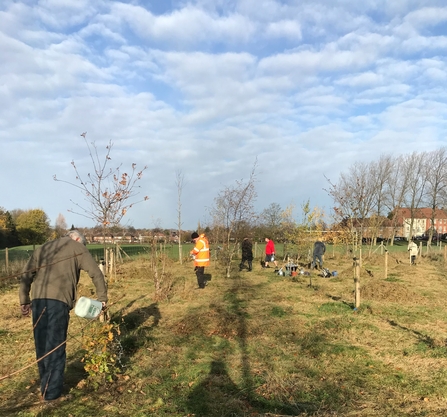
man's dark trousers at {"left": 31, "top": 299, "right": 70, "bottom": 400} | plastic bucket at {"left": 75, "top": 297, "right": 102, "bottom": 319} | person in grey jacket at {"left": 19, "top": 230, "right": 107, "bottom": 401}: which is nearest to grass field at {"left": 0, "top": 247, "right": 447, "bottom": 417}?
man's dark trousers at {"left": 31, "top": 299, "right": 70, "bottom": 400}

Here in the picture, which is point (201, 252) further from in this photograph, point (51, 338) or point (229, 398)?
point (51, 338)

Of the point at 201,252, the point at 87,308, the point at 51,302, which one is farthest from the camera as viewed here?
the point at 201,252

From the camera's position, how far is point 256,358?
5.29 m

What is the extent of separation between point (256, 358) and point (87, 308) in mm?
2539

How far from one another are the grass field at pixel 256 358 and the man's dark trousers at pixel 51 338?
0.19 meters

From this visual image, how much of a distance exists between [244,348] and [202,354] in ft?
2.25

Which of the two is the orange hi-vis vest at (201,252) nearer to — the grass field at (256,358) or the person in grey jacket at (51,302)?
the grass field at (256,358)

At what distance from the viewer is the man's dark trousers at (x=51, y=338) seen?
3.63 m

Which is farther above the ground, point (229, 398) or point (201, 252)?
point (201, 252)

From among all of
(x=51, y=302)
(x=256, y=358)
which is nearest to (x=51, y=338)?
(x=51, y=302)

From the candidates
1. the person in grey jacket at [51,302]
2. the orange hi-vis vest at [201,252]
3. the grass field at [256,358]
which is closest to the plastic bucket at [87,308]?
the person in grey jacket at [51,302]

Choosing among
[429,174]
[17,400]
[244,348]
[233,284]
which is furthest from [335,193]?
[429,174]

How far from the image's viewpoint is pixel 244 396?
405 centimetres

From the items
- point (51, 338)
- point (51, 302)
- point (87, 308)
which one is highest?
point (51, 302)
